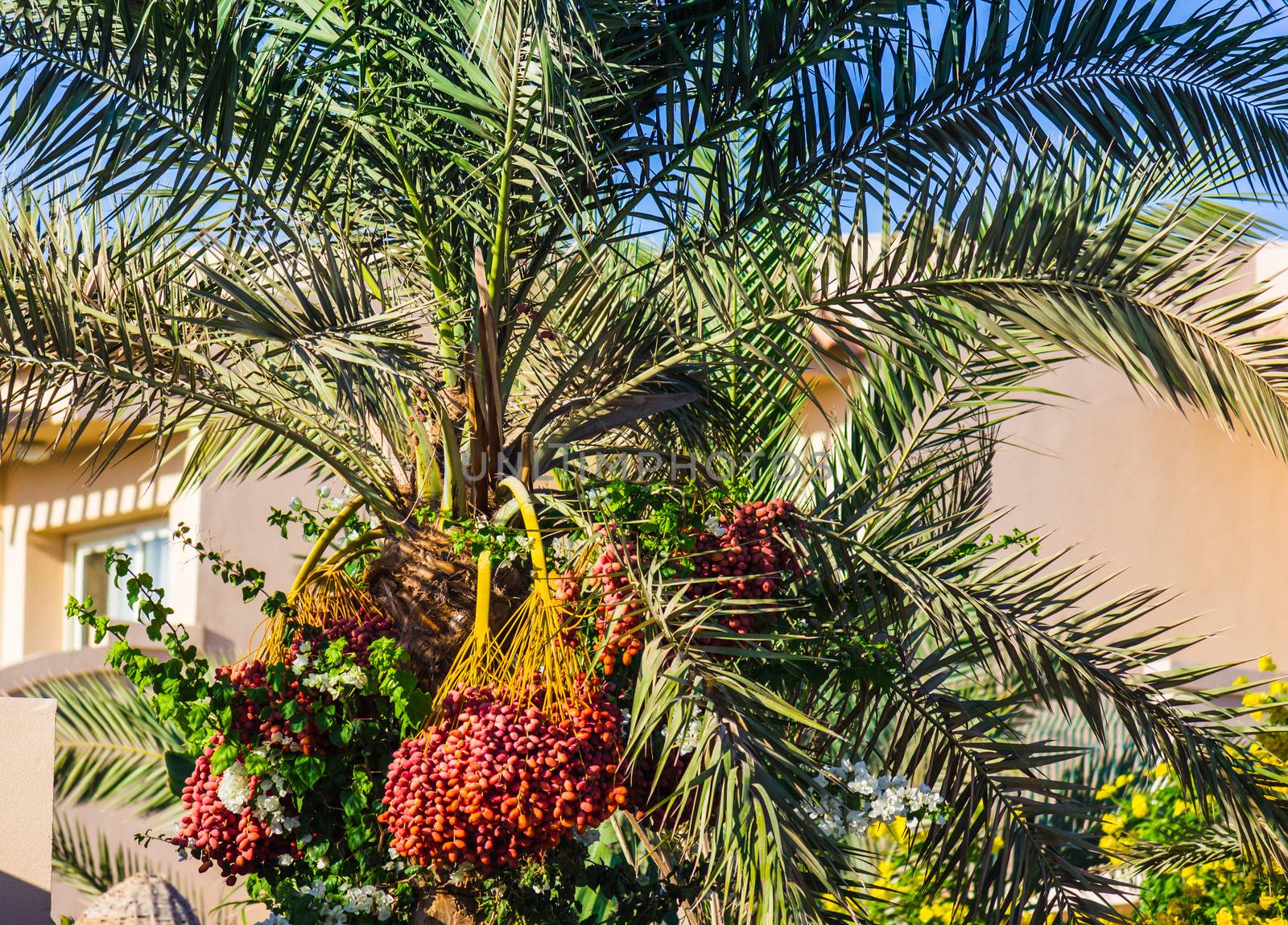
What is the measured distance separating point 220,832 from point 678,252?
6.83ft

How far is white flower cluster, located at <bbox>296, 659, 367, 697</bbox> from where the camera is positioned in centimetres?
368

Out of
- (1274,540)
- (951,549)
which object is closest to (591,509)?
(951,549)

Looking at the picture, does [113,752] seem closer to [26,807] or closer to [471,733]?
[26,807]

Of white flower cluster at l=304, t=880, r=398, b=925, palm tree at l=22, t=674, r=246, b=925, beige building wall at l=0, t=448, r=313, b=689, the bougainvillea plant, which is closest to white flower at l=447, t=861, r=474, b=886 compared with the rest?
the bougainvillea plant

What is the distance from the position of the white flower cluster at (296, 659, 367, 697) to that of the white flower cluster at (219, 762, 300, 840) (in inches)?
9.3

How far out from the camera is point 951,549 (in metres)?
4.39

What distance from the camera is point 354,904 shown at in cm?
375

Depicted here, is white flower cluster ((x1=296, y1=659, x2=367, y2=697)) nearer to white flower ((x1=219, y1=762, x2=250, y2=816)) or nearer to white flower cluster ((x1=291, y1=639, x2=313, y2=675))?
white flower cluster ((x1=291, y1=639, x2=313, y2=675))

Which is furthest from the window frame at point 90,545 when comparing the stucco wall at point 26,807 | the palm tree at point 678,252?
the palm tree at point 678,252

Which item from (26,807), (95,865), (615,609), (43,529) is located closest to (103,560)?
(43,529)

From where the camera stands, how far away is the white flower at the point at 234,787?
12.2 ft

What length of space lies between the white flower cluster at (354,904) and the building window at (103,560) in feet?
22.5

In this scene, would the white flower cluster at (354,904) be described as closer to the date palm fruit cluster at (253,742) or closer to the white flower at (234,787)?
the date palm fruit cluster at (253,742)

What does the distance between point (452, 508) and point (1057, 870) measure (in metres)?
2.09
